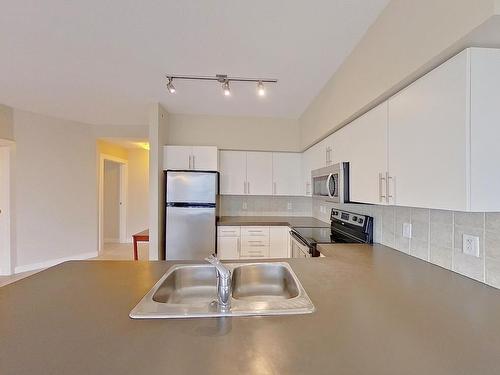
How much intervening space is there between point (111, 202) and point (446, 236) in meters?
6.88

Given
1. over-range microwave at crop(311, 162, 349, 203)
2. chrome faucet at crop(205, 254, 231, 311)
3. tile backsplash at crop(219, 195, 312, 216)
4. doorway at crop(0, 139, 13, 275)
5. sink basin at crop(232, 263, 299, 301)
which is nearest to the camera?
chrome faucet at crop(205, 254, 231, 311)

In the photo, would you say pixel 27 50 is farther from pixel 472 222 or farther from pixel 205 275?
pixel 472 222

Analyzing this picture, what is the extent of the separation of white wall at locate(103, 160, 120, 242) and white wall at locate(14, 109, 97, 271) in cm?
165

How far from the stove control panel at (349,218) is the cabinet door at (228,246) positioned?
1365mm

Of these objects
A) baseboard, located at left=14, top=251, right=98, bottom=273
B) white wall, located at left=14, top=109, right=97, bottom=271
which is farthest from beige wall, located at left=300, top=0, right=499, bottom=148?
baseboard, located at left=14, top=251, right=98, bottom=273

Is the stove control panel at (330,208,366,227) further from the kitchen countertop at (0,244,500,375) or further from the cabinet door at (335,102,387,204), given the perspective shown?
the kitchen countertop at (0,244,500,375)

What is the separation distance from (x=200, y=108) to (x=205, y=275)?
8.90 feet

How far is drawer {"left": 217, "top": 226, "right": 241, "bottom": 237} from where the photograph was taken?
3557 mm

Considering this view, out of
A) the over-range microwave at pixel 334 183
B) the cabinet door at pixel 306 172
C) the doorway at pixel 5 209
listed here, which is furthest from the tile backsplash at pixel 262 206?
the doorway at pixel 5 209

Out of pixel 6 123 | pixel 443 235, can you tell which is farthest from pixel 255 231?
pixel 6 123

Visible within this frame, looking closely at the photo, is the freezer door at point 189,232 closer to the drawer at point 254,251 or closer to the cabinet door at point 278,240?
the drawer at point 254,251

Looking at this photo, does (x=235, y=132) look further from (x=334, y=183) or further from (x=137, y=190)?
(x=137, y=190)

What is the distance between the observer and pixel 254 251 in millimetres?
3613

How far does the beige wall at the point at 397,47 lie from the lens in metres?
1.04
